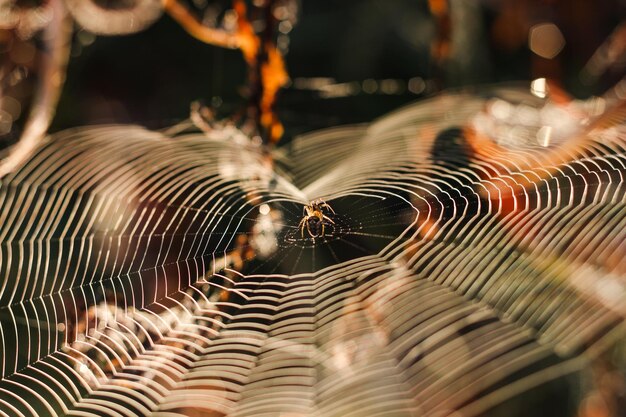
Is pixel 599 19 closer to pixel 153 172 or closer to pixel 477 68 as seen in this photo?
pixel 477 68

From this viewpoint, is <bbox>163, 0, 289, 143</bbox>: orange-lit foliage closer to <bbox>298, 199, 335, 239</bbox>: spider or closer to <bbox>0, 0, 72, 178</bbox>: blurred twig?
<bbox>298, 199, 335, 239</bbox>: spider

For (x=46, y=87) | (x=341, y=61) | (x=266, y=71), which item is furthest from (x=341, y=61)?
(x=46, y=87)

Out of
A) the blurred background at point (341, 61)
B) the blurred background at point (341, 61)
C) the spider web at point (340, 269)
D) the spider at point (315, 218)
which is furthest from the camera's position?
the blurred background at point (341, 61)

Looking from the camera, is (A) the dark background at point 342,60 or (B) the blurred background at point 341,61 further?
(A) the dark background at point 342,60

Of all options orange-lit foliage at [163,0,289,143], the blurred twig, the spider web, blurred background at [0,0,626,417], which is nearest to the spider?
the spider web

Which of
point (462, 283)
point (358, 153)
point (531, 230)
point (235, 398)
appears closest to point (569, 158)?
point (531, 230)

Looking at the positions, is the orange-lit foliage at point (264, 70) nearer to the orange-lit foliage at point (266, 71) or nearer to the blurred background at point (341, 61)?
the orange-lit foliage at point (266, 71)

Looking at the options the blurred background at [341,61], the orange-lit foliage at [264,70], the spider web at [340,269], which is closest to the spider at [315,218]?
the spider web at [340,269]
